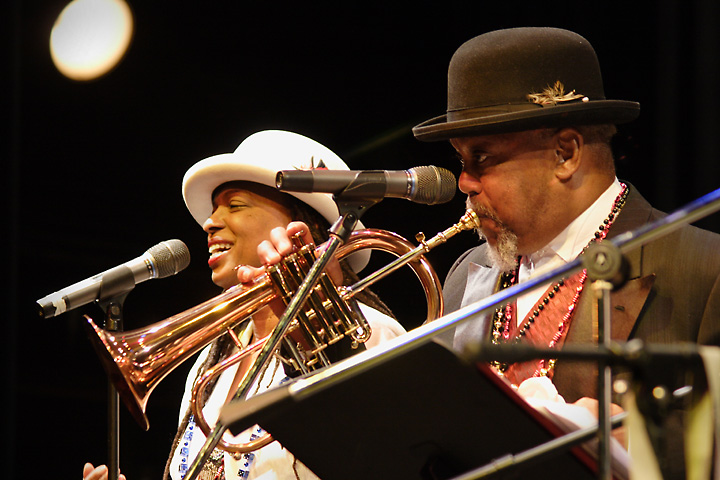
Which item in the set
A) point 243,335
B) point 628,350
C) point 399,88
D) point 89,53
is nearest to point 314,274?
point 628,350

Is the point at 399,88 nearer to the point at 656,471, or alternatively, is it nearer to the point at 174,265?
the point at 174,265

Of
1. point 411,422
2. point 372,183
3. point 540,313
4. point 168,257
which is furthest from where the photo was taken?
point 168,257

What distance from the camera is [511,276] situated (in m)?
2.79

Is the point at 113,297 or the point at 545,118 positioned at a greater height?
the point at 545,118

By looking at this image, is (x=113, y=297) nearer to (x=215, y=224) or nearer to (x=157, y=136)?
(x=215, y=224)

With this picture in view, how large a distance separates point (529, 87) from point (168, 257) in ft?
4.29

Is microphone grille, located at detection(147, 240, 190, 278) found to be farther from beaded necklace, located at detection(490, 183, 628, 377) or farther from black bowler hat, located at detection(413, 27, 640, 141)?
beaded necklace, located at detection(490, 183, 628, 377)

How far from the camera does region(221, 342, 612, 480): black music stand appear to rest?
4.70ft

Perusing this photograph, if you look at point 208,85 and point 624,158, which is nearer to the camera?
point 624,158

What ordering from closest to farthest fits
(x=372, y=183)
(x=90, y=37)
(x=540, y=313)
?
(x=372, y=183), (x=540, y=313), (x=90, y=37)

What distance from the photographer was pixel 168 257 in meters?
2.76

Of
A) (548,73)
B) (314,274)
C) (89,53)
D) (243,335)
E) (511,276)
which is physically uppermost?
(89,53)

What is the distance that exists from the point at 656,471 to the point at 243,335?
2385 mm

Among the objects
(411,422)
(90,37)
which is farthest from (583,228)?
(90,37)
